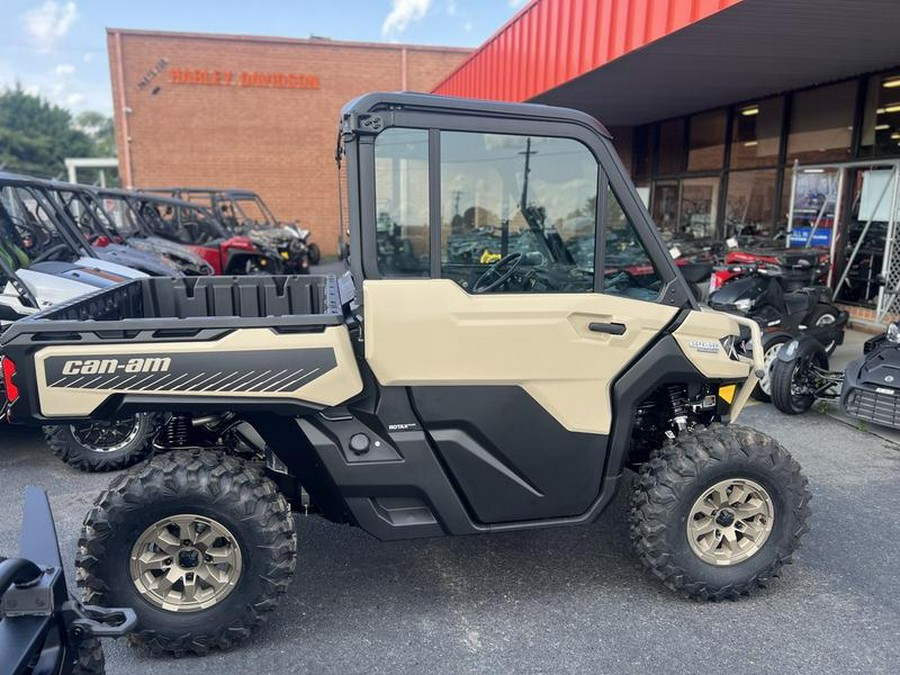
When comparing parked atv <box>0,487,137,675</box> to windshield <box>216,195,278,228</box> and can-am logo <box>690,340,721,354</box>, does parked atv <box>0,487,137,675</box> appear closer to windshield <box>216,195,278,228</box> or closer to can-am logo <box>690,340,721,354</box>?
can-am logo <box>690,340,721,354</box>

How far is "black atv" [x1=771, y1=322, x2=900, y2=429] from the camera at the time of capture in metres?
5.32

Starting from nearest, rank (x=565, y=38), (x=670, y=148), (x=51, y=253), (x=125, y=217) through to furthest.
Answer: (x=51, y=253)
(x=565, y=38)
(x=125, y=217)
(x=670, y=148)

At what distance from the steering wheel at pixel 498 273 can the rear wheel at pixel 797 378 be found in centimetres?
416

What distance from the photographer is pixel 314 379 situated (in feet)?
9.32

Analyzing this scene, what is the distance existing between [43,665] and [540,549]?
8.51ft

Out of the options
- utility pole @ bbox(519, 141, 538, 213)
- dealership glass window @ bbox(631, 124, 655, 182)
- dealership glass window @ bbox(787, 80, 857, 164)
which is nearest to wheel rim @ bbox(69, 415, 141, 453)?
utility pole @ bbox(519, 141, 538, 213)

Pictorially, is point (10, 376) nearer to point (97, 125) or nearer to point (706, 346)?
point (706, 346)

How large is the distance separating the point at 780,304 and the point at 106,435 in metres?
6.70

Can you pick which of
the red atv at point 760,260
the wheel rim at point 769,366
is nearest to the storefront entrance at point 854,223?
the red atv at point 760,260

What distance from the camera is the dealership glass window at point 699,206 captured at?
13320 mm

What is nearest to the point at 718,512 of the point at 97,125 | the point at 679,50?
the point at 679,50

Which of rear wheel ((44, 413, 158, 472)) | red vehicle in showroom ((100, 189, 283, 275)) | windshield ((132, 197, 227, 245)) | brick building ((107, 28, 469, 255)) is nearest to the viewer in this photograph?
rear wheel ((44, 413, 158, 472))

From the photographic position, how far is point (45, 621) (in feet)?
6.15

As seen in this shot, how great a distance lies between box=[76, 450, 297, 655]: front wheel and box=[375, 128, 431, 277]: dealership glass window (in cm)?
115
